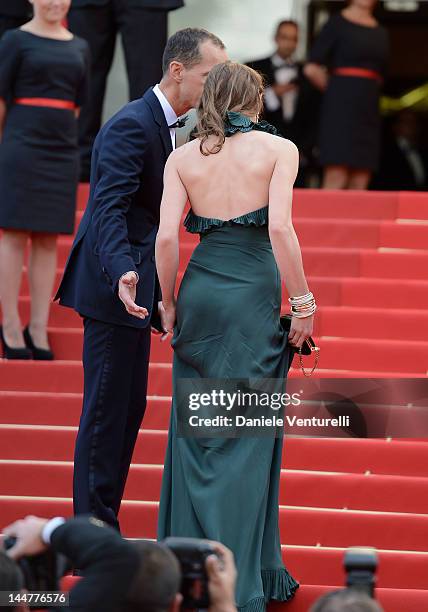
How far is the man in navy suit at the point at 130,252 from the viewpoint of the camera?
4.74 meters

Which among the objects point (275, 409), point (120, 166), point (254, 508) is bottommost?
Answer: point (254, 508)

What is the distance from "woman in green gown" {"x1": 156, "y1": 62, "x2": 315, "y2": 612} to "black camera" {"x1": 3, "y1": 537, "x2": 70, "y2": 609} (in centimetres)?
130

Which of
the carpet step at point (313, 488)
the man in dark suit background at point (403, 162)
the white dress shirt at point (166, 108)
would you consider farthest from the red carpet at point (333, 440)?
the man in dark suit background at point (403, 162)

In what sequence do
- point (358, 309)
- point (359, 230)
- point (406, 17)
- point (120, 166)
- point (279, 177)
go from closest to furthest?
point (279, 177)
point (120, 166)
point (358, 309)
point (359, 230)
point (406, 17)

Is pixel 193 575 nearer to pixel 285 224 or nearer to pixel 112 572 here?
pixel 112 572

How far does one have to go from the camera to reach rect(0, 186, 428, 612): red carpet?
531 centimetres

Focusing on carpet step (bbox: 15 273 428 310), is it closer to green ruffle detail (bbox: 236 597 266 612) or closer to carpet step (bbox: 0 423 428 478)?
carpet step (bbox: 0 423 428 478)

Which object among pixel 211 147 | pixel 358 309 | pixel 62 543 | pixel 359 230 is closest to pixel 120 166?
pixel 211 147

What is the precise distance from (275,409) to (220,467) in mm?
260

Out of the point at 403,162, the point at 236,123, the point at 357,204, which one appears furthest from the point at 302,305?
the point at 403,162

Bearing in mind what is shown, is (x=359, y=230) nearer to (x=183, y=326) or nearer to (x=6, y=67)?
(x=6, y=67)

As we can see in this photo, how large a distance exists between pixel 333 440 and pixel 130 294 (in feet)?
5.45

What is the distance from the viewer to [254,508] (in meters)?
4.41

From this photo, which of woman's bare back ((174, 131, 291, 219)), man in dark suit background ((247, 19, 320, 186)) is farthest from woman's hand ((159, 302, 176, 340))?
man in dark suit background ((247, 19, 320, 186))
